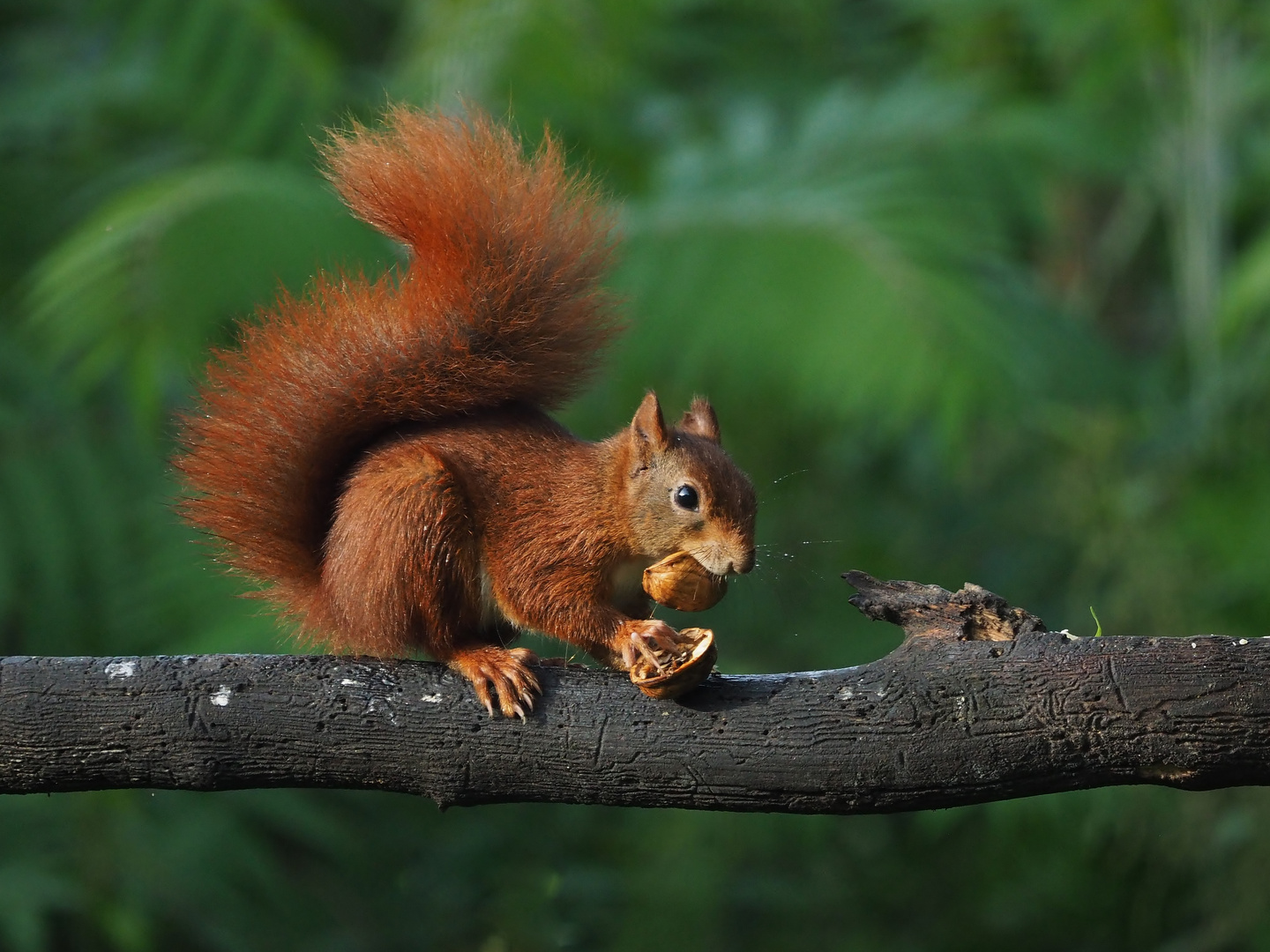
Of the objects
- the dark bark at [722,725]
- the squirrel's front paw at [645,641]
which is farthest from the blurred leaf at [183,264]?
the squirrel's front paw at [645,641]

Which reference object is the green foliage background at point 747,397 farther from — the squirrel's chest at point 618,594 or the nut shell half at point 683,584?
the nut shell half at point 683,584

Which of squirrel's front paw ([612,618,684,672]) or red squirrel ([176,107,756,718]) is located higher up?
red squirrel ([176,107,756,718])

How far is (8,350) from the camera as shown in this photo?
5.13 meters

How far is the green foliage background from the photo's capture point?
4.31m

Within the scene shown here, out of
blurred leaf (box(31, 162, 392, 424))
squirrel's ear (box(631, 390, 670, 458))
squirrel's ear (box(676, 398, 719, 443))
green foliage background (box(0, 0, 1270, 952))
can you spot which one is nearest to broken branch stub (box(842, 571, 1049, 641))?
squirrel's ear (box(631, 390, 670, 458))

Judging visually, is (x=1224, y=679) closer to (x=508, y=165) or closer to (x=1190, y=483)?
(x=508, y=165)

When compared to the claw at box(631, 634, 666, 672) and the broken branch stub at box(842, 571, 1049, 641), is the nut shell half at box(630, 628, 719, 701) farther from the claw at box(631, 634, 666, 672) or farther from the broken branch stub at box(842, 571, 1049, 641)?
the broken branch stub at box(842, 571, 1049, 641)

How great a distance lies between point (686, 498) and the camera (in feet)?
7.73

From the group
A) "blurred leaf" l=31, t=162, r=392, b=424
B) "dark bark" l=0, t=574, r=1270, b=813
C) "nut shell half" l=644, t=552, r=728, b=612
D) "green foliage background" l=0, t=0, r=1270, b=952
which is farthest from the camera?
"green foliage background" l=0, t=0, r=1270, b=952

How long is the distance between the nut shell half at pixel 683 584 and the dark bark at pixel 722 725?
17cm

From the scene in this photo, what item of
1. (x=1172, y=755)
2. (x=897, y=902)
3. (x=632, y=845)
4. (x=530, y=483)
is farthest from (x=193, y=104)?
(x=1172, y=755)

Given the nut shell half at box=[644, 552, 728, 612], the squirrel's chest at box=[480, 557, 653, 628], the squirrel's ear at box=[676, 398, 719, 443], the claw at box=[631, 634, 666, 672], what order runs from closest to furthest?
the claw at box=[631, 634, 666, 672]
the nut shell half at box=[644, 552, 728, 612]
the squirrel's chest at box=[480, 557, 653, 628]
the squirrel's ear at box=[676, 398, 719, 443]

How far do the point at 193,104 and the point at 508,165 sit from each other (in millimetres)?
3320

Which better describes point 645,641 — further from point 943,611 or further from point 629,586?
point 943,611
